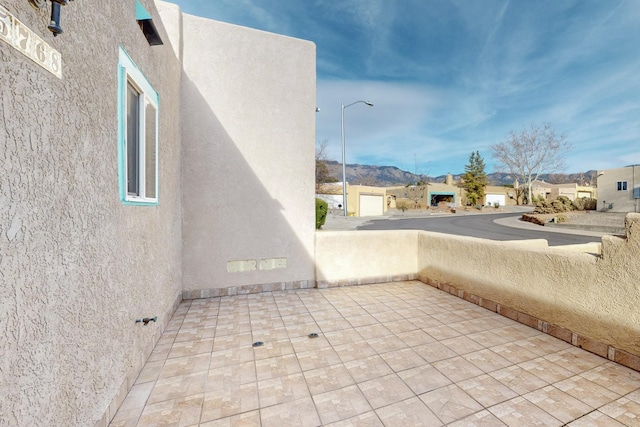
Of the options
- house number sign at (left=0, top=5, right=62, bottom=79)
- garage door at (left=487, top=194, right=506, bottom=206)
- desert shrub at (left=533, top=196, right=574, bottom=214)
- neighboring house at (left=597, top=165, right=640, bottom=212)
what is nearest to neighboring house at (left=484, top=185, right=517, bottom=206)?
garage door at (left=487, top=194, right=506, bottom=206)

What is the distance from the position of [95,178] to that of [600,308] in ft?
19.5

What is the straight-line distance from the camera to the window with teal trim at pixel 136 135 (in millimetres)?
2645

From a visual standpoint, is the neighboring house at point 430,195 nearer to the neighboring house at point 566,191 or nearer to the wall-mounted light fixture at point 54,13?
the neighboring house at point 566,191

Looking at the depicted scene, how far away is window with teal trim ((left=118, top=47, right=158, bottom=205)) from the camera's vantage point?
264 cm

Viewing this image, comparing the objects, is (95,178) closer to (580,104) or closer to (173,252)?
(173,252)

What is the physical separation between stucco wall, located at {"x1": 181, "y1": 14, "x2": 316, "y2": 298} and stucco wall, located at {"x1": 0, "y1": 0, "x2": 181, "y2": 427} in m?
2.47

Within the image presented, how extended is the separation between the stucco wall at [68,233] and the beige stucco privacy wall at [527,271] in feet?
14.7

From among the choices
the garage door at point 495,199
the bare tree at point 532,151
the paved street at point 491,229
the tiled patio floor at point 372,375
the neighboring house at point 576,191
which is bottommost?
the tiled patio floor at point 372,375

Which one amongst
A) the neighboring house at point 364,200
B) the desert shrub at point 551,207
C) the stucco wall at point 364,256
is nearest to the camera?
the stucco wall at point 364,256

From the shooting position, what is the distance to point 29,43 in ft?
4.68

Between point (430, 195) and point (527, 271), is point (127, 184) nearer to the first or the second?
point (527, 271)

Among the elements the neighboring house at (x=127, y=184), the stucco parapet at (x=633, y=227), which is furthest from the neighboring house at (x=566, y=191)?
the neighboring house at (x=127, y=184)

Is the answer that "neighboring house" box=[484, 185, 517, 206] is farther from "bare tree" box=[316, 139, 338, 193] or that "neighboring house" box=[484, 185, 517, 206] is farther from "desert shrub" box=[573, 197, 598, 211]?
"bare tree" box=[316, 139, 338, 193]

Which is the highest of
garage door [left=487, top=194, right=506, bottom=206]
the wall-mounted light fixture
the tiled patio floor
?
garage door [left=487, top=194, right=506, bottom=206]
